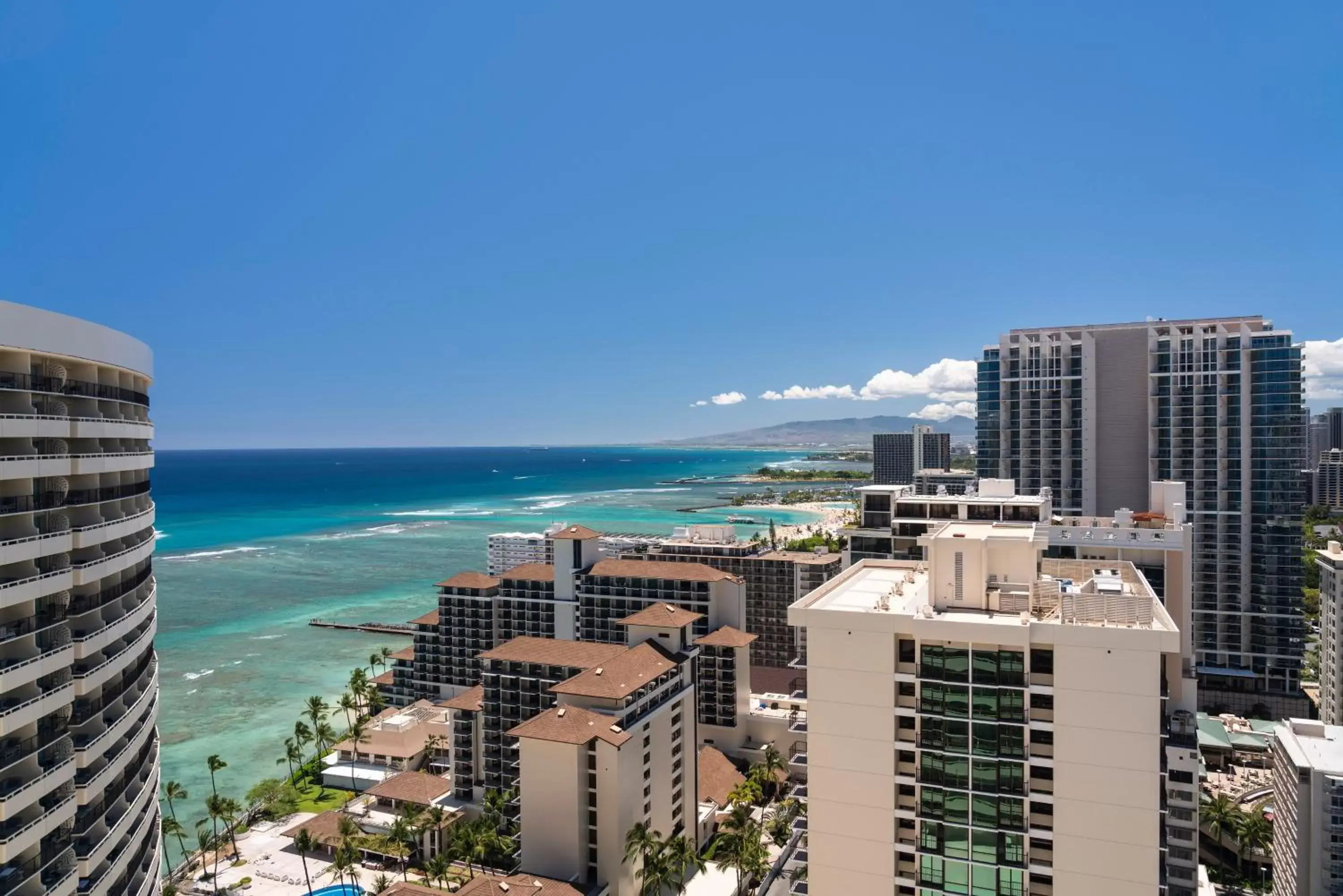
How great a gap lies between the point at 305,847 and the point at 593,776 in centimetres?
1585

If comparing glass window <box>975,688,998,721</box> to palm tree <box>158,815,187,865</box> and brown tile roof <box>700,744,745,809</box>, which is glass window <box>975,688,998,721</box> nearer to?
brown tile roof <box>700,744,745,809</box>

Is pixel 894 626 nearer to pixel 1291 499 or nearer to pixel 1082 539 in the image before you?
pixel 1082 539

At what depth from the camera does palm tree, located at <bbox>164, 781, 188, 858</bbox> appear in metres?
40.8

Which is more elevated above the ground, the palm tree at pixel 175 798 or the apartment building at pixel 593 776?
the apartment building at pixel 593 776

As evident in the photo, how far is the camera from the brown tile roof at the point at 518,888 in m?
27.7

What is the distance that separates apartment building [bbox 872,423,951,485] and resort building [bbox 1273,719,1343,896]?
437 feet

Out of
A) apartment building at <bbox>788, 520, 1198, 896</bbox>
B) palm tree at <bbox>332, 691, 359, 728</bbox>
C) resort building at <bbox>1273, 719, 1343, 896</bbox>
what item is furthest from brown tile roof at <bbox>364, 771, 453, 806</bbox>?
resort building at <bbox>1273, 719, 1343, 896</bbox>

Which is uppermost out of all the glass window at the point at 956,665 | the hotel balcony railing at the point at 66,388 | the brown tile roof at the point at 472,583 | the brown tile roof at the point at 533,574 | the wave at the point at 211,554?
the hotel balcony railing at the point at 66,388

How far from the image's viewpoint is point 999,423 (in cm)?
Result: 5772

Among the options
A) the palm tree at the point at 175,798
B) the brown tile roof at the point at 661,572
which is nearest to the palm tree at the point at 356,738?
the palm tree at the point at 175,798

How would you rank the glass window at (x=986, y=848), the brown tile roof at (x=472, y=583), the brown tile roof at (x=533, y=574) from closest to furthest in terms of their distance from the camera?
the glass window at (x=986, y=848)
the brown tile roof at (x=533, y=574)
the brown tile roof at (x=472, y=583)

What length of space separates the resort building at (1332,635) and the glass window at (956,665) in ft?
145

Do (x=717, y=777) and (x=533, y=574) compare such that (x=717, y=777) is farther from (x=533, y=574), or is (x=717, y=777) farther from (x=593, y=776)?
(x=533, y=574)

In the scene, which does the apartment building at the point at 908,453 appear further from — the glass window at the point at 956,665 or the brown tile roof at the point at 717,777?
the glass window at the point at 956,665
